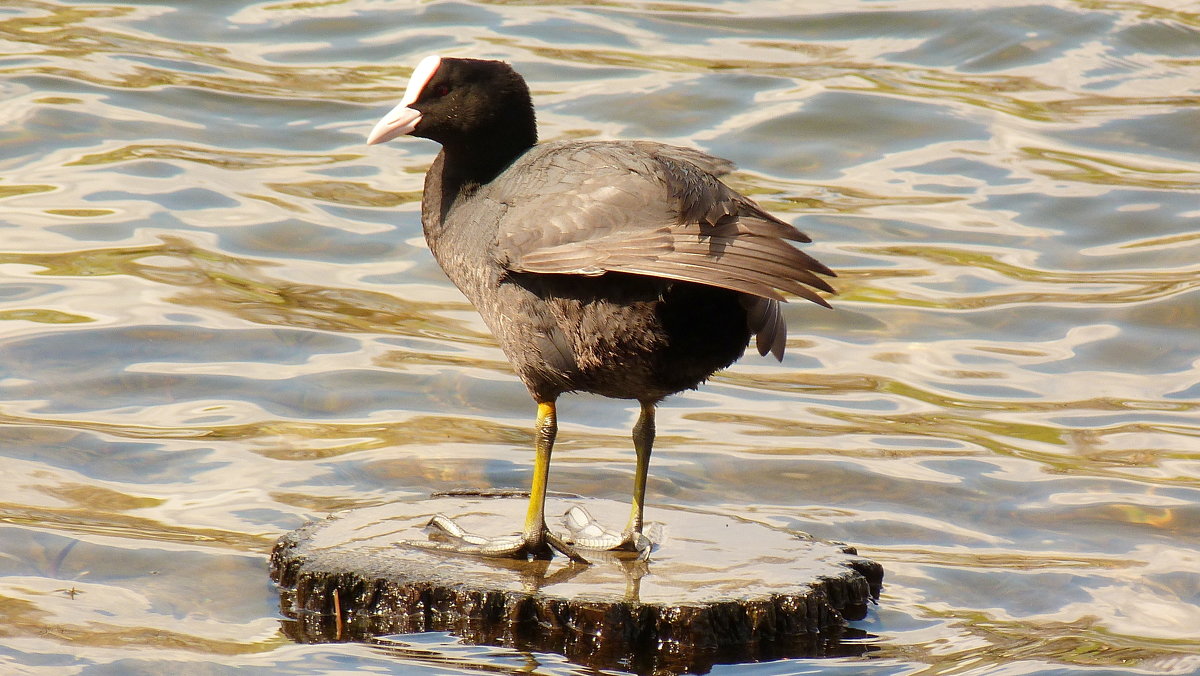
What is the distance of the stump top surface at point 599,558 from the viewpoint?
475 centimetres

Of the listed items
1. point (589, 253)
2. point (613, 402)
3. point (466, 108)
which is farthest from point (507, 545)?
point (613, 402)

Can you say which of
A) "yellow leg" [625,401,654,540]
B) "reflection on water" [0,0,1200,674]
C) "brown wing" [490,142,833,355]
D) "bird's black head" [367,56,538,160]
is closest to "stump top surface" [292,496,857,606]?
"yellow leg" [625,401,654,540]

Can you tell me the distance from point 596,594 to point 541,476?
0.50 m

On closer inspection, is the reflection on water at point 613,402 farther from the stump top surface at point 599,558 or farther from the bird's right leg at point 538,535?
the bird's right leg at point 538,535

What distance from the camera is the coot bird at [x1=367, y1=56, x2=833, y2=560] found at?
4.38 m

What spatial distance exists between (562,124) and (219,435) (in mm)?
4997

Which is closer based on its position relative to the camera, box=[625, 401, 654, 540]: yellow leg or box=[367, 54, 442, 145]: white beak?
box=[625, 401, 654, 540]: yellow leg

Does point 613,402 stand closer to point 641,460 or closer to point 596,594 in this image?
point 641,460

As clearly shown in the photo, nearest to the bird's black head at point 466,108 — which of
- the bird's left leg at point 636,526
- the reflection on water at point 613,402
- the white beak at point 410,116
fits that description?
the white beak at point 410,116

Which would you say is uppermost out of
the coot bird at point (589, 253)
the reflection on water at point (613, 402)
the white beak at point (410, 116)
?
the white beak at point (410, 116)

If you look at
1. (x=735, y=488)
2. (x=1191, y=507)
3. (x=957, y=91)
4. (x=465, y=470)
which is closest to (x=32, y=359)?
(x=465, y=470)

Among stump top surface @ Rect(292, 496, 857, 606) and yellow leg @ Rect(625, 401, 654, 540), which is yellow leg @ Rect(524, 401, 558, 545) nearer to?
stump top surface @ Rect(292, 496, 857, 606)

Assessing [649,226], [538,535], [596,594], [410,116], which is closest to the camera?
[649,226]

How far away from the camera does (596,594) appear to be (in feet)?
15.3
